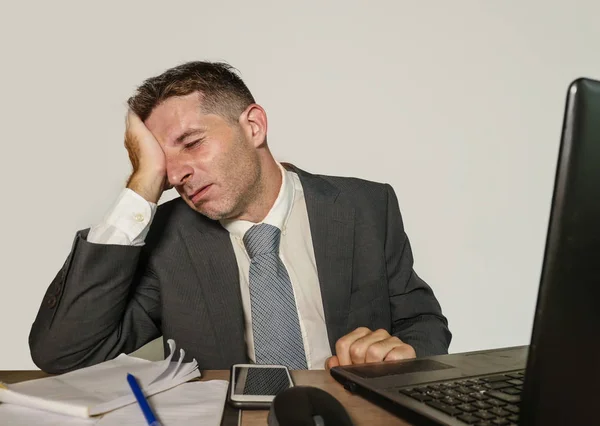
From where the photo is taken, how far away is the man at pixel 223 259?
1055 mm

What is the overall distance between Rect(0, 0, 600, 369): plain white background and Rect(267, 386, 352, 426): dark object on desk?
1410mm

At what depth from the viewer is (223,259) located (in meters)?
1.22

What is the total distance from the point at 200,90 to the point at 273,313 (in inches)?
23.9

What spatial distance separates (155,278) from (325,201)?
469 mm

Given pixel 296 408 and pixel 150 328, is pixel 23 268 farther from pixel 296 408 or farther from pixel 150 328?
pixel 296 408

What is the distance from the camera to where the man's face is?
1.26 m

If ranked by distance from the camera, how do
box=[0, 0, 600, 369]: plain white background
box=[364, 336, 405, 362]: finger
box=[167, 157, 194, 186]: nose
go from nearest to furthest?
box=[364, 336, 405, 362]: finger < box=[167, 157, 194, 186]: nose < box=[0, 0, 600, 369]: plain white background

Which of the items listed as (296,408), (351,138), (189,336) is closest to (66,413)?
(296,408)

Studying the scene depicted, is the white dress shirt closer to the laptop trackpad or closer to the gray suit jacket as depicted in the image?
the gray suit jacket

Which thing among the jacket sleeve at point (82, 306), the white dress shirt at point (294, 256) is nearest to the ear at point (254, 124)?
the white dress shirt at point (294, 256)

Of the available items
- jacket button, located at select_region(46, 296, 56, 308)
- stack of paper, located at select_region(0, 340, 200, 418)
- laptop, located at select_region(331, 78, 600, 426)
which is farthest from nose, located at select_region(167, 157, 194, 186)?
laptop, located at select_region(331, 78, 600, 426)

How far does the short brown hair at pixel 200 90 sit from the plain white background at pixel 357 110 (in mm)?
432

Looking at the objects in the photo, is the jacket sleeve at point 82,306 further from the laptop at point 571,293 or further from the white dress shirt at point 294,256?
the laptop at point 571,293

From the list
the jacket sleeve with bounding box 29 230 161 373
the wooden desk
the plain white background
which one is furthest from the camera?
the plain white background
